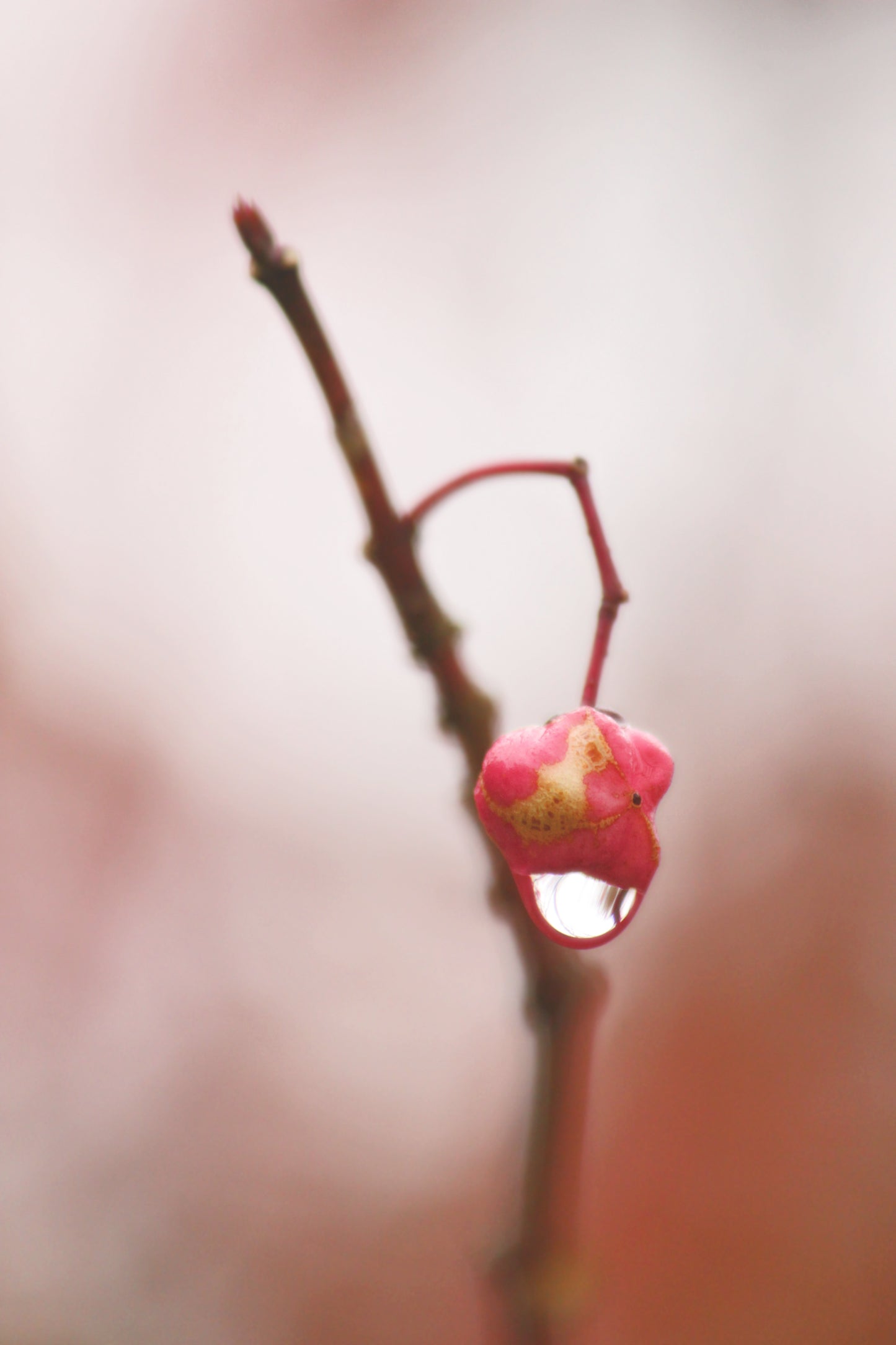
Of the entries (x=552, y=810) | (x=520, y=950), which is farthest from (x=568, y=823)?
(x=520, y=950)

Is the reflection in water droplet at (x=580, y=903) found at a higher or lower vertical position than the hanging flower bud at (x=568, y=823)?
lower

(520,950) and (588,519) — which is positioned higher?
(588,519)

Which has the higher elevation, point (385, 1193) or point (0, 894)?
point (0, 894)

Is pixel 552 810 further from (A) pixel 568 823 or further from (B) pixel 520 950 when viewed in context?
(B) pixel 520 950

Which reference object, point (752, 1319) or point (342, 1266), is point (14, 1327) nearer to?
point (342, 1266)

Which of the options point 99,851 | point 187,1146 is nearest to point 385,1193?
point 187,1146
